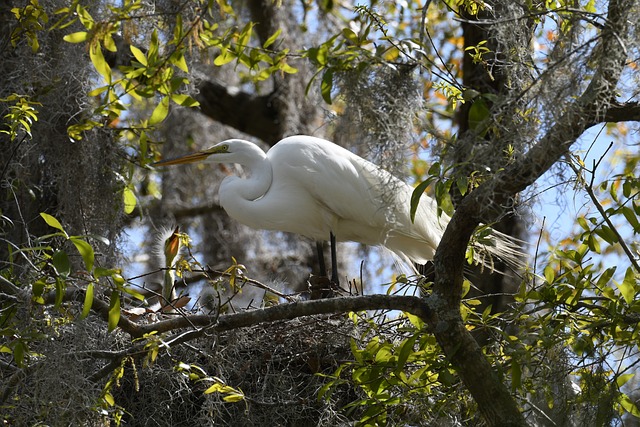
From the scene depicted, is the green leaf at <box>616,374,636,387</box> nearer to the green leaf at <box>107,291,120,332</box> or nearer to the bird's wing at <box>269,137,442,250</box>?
the green leaf at <box>107,291,120,332</box>

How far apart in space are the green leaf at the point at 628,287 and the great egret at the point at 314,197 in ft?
5.33

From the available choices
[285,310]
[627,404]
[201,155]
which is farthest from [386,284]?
[201,155]

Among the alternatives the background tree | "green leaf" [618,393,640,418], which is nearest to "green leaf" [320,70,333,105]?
the background tree

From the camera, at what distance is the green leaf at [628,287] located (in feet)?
8.25

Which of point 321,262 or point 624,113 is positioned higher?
point 321,262

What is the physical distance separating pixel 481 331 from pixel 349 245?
3.71 meters

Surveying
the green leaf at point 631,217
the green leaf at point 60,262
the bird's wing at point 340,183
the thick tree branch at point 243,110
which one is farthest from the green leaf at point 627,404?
the thick tree branch at point 243,110

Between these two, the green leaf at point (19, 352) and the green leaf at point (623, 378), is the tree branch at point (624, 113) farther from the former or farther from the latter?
the green leaf at point (19, 352)

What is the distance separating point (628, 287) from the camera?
252 centimetres

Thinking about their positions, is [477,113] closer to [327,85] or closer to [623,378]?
[327,85]

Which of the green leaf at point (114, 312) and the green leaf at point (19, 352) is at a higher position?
the green leaf at point (114, 312)

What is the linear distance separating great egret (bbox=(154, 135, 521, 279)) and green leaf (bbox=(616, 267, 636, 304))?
1.62m

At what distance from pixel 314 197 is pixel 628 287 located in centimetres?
204

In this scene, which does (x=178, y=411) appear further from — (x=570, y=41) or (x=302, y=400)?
(x=570, y=41)
